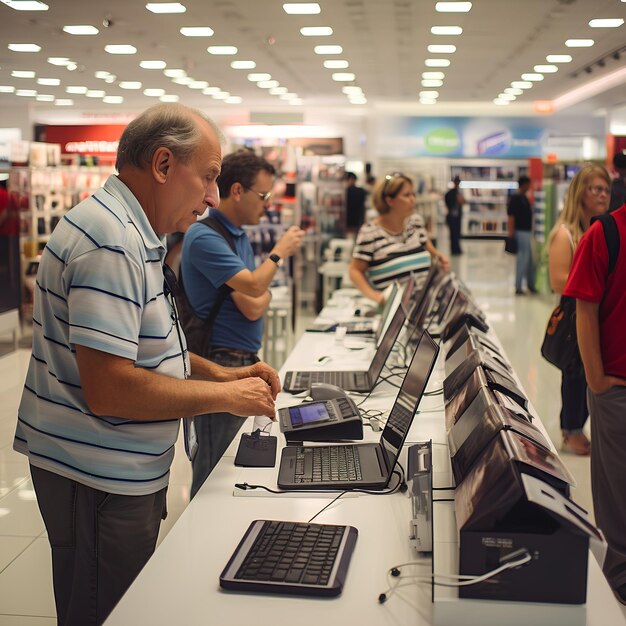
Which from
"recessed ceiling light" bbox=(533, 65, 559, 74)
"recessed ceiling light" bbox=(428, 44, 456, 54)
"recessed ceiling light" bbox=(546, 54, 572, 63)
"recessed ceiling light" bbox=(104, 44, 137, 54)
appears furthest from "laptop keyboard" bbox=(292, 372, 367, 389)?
"recessed ceiling light" bbox=(533, 65, 559, 74)

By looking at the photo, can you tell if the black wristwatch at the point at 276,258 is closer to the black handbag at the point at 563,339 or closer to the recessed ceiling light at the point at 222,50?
the black handbag at the point at 563,339

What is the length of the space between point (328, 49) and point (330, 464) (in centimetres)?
978

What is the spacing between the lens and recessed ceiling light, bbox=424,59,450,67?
39.1 feet

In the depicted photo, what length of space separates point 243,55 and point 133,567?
35.4ft

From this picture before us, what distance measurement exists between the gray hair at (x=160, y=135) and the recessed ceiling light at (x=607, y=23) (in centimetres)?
852

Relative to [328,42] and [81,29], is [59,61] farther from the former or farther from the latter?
[328,42]

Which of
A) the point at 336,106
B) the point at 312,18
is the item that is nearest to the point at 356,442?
the point at 312,18

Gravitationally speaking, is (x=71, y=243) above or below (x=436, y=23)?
below

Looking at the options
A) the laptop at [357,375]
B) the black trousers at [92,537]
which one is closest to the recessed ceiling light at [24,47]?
the laptop at [357,375]

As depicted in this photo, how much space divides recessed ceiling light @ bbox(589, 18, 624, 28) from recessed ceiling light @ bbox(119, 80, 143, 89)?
28.3ft

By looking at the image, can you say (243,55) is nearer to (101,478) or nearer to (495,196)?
(101,478)

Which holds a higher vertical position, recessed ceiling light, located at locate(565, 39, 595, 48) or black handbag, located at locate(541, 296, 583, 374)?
recessed ceiling light, located at locate(565, 39, 595, 48)

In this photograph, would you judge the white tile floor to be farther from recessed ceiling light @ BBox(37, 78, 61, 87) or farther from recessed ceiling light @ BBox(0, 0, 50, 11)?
recessed ceiling light @ BBox(37, 78, 61, 87)

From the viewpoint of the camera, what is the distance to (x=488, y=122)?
70.3 ft
